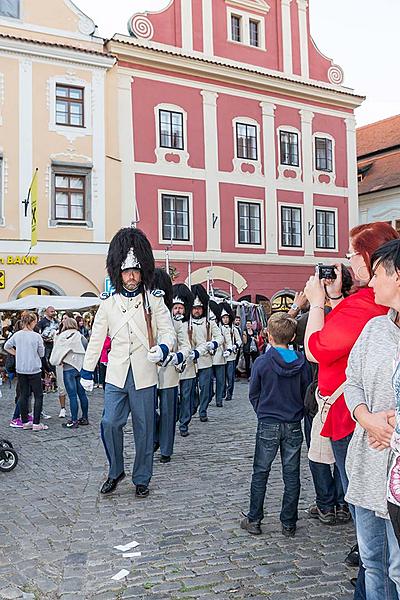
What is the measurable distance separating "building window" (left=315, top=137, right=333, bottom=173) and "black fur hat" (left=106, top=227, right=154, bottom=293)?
852 inches

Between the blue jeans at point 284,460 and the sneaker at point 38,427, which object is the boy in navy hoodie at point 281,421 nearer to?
the blue jeans at point 284,460

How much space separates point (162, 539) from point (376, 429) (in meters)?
2.56

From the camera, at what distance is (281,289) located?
81.9 feet

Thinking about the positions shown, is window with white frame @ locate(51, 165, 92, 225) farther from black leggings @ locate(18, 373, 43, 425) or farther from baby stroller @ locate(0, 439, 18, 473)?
baby stroller @ locate(0, 439, 18, 473)

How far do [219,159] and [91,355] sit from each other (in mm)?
18976

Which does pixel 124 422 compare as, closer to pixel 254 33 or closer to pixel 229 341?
pixel 229 341

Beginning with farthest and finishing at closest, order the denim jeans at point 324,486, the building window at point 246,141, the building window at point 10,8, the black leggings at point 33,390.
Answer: the building window at point 246,141
the building window at point 10,8
the black leggings at point 33,390
the denim jeans at point 324,486

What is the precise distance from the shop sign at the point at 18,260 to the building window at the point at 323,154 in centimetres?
1238

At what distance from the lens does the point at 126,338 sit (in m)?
5.81

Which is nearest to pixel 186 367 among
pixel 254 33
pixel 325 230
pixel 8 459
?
pixel 8 459

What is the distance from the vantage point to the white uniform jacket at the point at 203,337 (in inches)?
376

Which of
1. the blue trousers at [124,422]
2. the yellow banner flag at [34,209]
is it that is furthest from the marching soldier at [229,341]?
the yellow banner flag at [34,209]

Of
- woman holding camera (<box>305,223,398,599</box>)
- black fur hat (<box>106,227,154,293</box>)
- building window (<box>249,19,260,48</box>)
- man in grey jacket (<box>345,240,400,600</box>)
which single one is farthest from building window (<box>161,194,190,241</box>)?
man in grey jacket (<box>345,240,400,600</box>)

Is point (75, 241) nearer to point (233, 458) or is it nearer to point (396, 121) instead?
point (233, 458)
